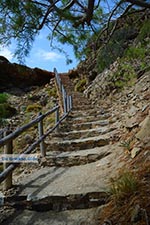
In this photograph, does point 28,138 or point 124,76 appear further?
point 124,76

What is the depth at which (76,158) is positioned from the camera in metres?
4.29

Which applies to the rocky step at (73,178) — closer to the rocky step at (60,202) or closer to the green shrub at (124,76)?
the rocky step at (60,202)

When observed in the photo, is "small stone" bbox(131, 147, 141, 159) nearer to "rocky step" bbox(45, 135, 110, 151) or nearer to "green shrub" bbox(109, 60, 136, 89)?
"rocky step" bbox(45, 135, 110, 151)

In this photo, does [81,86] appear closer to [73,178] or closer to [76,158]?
[76,158]

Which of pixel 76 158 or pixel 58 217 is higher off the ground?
pixel 76 158

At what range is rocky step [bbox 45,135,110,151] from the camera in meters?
4.82

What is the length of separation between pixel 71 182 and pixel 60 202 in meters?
0.48

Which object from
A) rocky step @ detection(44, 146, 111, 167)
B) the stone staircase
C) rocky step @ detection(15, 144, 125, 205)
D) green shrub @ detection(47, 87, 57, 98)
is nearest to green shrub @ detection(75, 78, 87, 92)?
green shrub @ detection(47, 87, 57, 98)

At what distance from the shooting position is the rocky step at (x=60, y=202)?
9.27 feet

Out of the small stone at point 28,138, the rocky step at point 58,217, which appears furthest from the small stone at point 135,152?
the small stone at point 28,138

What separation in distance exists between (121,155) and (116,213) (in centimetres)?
146

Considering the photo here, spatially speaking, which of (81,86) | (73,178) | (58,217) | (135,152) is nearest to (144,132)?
(135,152)

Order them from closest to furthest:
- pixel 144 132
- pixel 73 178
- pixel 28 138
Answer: pixel 73 178 < pixel 144 132 < pixel 28 138

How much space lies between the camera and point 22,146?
646cm
